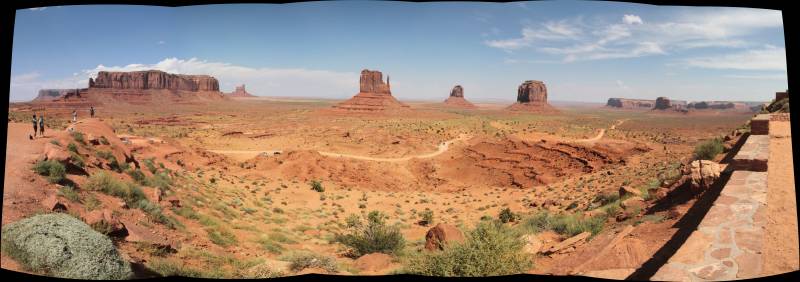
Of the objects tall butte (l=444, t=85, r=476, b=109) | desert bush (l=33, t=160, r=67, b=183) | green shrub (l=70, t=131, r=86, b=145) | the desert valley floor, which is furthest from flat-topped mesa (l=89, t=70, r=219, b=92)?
desert bush (l=33, t=160, r=67, b=183)

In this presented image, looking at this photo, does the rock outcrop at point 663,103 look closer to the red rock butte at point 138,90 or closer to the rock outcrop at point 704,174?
the rock outcrop at point 704,174

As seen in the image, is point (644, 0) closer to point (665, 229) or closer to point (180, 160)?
point (665, 229)

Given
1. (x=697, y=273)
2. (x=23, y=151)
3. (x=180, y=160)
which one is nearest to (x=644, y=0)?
(x=697, y=273)

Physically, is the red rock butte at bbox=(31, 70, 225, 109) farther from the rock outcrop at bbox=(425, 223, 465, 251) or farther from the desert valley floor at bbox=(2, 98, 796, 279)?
the rock outcrop at bbox=(425, 223, 465, 251)

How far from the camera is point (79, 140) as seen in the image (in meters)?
9.29

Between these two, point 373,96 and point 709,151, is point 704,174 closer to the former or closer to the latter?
point 709,151

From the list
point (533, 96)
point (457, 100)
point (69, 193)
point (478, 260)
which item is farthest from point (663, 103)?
point (69, 193)

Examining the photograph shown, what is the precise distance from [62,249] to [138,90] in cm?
9687

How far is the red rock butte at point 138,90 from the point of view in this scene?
72938 millimetres

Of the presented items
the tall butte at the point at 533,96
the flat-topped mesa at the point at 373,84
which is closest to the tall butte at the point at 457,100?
the tall butte at the point at 533,96

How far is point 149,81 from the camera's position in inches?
3457

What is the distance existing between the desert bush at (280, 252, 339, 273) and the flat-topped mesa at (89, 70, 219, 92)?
83786 millimetres

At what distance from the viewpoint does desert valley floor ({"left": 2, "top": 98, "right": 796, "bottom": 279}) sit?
5879mm

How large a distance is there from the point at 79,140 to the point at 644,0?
12278 mm
